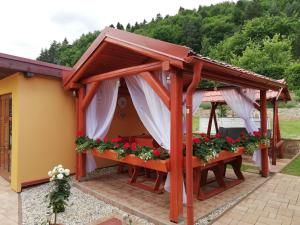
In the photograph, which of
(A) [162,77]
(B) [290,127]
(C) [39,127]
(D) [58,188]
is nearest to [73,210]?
(D) [58,188]

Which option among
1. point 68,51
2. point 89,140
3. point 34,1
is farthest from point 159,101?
point 68,51

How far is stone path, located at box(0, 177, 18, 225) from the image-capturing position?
12.4 ft

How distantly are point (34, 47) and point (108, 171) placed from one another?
216ft

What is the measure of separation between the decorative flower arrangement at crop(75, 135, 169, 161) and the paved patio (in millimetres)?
837

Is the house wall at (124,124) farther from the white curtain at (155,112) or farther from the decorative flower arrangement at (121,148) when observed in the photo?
the white curtain at (155,112)

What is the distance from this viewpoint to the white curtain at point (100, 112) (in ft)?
17.4

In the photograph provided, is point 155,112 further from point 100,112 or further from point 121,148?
point 100,112

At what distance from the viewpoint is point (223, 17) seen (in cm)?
3925

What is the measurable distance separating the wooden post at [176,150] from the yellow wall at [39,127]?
11.2 feet

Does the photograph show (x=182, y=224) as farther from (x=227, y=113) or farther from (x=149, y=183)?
(x=227, y=113)

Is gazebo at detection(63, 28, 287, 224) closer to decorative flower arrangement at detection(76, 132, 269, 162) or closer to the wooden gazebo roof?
the wooden gazebo roof

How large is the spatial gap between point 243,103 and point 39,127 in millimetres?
5170

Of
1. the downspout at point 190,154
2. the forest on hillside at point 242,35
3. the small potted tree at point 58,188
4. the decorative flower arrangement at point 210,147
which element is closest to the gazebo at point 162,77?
the downspout at point 190,154

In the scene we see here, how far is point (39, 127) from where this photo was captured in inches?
217
